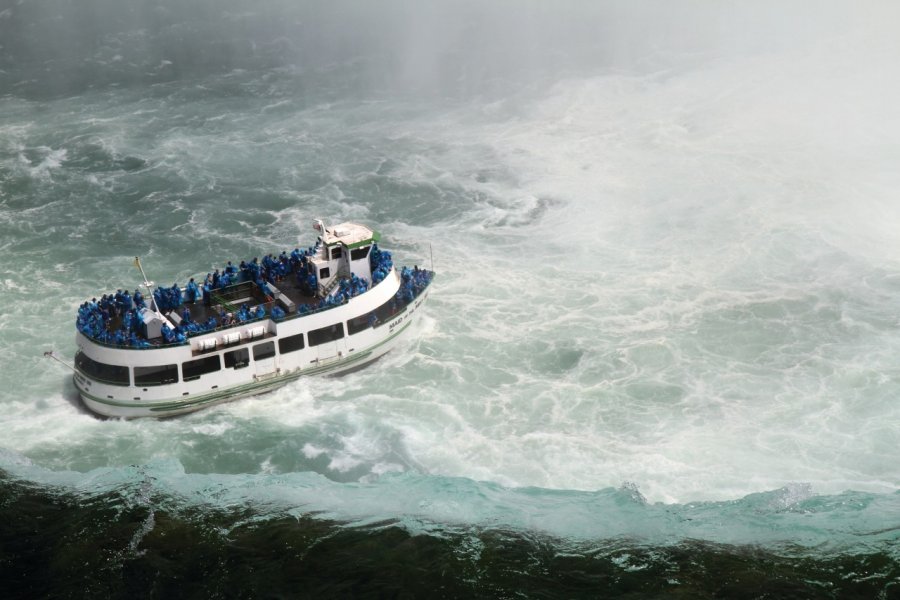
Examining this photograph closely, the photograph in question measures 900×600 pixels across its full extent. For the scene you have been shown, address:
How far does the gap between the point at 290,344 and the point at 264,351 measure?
3.84ft

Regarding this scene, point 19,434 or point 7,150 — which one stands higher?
point 7,150

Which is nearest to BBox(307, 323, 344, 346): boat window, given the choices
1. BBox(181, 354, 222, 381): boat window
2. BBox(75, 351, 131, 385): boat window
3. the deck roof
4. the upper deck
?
the upper deck

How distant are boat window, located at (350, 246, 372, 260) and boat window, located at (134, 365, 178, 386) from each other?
31.5 feet

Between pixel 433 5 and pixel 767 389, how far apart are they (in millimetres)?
67163

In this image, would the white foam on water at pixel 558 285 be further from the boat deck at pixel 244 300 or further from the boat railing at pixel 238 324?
the boat deck at pixel 244 300

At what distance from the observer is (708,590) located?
107ft

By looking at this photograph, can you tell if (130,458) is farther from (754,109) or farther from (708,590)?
(754,109)

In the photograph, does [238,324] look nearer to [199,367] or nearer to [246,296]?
[199,367]

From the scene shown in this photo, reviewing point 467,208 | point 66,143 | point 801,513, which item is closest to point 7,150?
point 66,143

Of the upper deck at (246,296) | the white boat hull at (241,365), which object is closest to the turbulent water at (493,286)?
the white boat hull at (241,365)

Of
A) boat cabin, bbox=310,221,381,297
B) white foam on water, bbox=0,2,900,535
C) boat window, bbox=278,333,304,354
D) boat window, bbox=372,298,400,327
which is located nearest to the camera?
white foam on water, bbox=0,2,900,535

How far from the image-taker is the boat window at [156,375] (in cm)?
4481

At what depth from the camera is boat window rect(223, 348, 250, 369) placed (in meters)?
46.0

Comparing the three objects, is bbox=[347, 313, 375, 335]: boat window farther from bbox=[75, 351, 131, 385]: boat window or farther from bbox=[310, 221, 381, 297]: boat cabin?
bbox=[75, 351, 131, 385]: boat window
